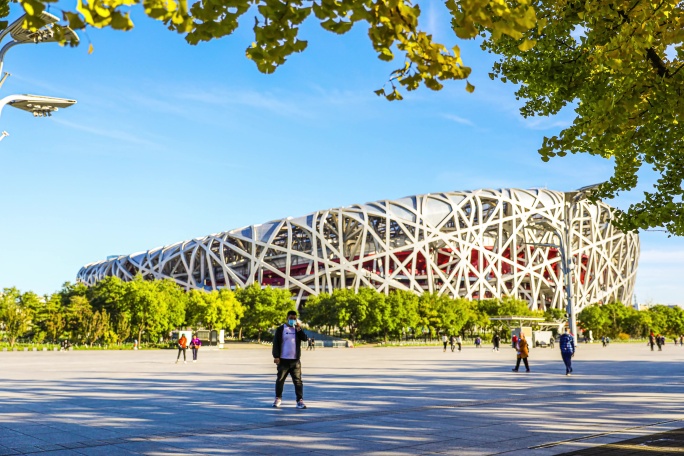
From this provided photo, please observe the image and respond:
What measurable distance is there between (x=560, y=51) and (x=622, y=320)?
95.3 meters

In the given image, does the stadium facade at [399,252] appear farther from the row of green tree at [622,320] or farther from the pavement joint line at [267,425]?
the pavement joint line at [267,425]

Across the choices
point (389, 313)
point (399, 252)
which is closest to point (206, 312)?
point (389, 313)

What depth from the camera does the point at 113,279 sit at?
6019cm

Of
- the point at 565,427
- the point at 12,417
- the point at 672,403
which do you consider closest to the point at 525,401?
the point at 672,403

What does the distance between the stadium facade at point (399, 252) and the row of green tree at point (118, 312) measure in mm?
20408

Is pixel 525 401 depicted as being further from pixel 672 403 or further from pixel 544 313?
pixel 544 313

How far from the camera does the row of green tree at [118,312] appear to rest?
2173 inches

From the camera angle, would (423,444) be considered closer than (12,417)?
Yes

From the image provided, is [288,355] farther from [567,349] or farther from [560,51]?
[567,349]

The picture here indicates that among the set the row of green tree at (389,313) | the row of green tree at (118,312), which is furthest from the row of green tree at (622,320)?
the row of green tree at (118,312)

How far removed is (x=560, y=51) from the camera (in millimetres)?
10727

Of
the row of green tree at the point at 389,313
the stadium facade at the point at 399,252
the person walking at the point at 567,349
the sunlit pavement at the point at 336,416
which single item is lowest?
the sunlit pavement at the point at 336,416

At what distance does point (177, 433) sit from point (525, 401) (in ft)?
22.8

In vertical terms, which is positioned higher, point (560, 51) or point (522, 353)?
point (560, 51)
